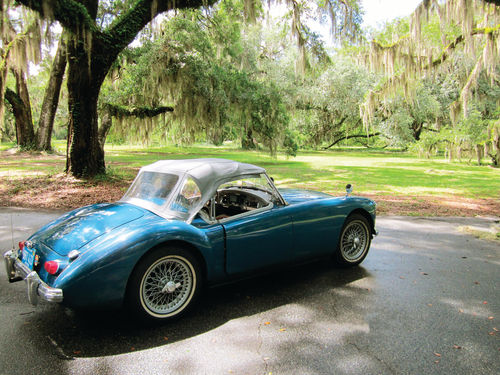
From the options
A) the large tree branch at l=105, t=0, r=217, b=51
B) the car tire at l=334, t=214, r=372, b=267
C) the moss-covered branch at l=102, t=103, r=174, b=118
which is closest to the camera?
the car tire at l=334, t=214, r=372, b=267

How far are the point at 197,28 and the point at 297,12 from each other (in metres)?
3.86

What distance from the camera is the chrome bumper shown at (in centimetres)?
265

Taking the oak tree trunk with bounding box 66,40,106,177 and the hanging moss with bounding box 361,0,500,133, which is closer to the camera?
the hanging moss with bounding box 361,0,500,133

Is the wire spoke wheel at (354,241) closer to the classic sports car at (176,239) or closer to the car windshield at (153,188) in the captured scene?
the classic sports car at (176,239)

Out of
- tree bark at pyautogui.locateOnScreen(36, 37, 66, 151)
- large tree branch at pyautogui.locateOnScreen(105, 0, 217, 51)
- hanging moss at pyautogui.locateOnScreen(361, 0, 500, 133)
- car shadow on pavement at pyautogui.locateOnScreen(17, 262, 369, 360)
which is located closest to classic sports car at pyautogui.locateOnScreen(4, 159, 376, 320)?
car shadow on pavement at pyautogui.locateOnScreen(17, 262, 369, 360)

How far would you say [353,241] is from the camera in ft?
14.8

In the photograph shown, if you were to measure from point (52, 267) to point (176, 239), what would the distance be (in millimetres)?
968

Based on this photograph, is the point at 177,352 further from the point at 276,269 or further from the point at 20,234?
the point at 20,234

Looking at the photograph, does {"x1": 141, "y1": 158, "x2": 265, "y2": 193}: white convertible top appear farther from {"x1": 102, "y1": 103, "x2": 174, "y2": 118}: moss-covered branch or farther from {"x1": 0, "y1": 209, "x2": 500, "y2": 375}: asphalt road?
{"x1": 102, "y1": 103, "x2": 174, "y2": 118}: moss-covered branch

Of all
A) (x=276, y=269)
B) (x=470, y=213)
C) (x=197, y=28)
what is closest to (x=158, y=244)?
(x=276, y=269)

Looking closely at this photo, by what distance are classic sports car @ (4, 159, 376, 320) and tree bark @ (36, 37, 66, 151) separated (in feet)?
48.1

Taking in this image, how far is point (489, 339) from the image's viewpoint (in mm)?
2867

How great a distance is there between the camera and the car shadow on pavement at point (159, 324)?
273cm

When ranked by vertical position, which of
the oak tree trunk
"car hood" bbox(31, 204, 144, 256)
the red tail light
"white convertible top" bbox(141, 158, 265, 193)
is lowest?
the red tail light
